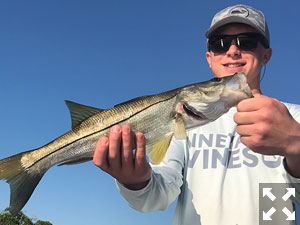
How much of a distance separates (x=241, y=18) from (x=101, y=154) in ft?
13.3

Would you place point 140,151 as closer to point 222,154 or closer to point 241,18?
point 222,154

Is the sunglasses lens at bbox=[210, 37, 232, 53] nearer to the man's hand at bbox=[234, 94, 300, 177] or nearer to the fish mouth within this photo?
the fish mouth

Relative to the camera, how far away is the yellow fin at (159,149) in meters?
4.41

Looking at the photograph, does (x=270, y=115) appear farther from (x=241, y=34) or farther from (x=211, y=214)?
(x=241, y=34)

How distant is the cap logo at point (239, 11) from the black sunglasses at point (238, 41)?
42 cm

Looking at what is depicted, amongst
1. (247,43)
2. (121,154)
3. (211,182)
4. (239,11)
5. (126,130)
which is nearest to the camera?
(126,130)

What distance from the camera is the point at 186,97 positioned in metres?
4.43

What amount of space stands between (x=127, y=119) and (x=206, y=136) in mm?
2153

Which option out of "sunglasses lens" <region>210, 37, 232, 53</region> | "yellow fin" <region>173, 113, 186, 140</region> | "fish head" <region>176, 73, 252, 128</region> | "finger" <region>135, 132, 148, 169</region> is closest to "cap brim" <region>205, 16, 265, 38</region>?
"sunglasses lens" <region>210, 37, 232, 53</region>

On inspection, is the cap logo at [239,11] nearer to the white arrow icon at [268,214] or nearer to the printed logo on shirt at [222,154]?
the printed logo on shirt at [222,154]

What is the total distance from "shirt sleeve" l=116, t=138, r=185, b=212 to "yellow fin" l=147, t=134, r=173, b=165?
49 centimetres

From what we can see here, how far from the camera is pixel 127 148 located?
4184 mm

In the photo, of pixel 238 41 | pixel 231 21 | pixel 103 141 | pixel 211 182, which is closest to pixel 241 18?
pixel 231 21

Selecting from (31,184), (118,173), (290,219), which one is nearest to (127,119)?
(118,173)
